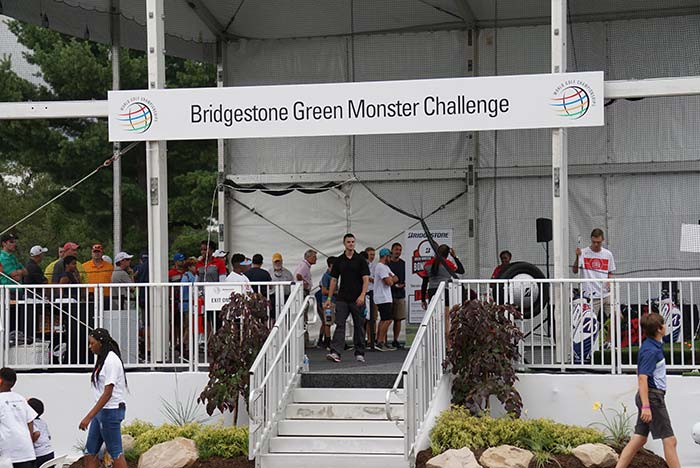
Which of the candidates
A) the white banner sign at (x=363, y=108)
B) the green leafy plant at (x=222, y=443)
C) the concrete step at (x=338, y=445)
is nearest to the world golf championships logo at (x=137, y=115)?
the white banner sign at (x=363, y=108)

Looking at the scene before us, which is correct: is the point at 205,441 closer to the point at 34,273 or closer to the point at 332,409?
the point at 332,409

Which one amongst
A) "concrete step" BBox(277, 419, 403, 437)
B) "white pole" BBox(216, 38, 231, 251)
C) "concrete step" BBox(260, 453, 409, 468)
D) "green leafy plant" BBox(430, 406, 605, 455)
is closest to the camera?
"concrete step" BBox(260, 453, 409, 468)

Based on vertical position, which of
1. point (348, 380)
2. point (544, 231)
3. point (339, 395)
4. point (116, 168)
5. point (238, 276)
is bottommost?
point (339, 395)

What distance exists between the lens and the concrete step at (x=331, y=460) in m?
10.6

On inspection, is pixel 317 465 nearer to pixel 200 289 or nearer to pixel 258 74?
pixel 200 289

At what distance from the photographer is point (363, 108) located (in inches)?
500

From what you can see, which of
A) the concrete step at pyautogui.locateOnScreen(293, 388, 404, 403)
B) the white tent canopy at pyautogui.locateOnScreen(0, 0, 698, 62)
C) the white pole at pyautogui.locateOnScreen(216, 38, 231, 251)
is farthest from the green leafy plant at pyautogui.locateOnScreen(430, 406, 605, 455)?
the white tent canopy at pyautogui.locateOnScreen(0, 0, 698, 62)

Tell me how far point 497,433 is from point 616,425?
1315 mm

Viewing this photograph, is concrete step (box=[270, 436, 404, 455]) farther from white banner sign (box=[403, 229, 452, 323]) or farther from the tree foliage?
the tree foliage

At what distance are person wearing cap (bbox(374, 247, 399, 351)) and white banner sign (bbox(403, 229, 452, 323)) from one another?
333 cm

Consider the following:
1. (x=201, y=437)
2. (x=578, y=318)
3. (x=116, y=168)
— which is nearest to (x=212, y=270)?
(x=116, y=168)

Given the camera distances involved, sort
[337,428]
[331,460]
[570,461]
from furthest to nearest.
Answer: [337,428] < [570,461] < [331,460]

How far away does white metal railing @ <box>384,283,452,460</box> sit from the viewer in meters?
10.4

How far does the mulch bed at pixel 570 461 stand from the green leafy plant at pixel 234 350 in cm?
199
